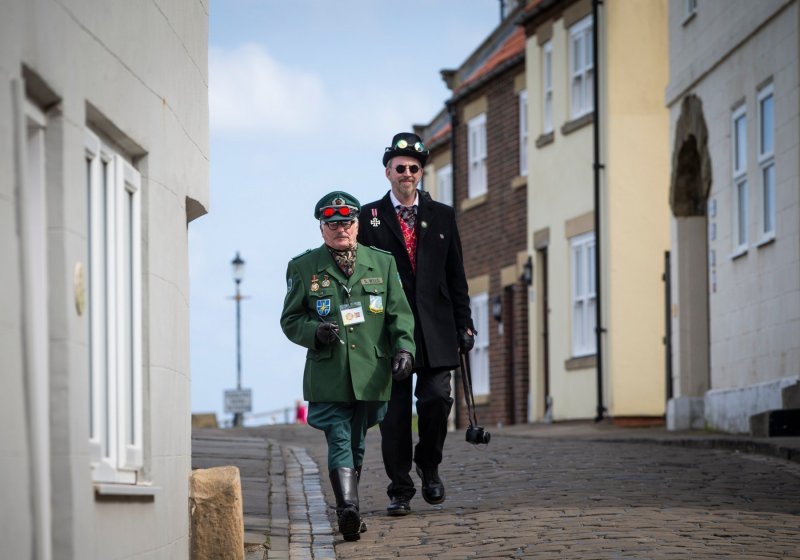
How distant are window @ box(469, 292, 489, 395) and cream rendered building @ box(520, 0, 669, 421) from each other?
13.1 feet

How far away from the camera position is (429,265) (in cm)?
1111

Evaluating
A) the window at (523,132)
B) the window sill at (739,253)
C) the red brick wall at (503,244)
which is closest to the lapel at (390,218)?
the window sill at (739,253)

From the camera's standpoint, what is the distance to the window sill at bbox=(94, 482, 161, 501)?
6.61 metres

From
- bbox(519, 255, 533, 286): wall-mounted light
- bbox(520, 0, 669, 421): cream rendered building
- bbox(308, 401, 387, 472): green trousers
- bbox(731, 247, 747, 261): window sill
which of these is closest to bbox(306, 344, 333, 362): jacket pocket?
bbox(308, 401, 387, 472): green trousers

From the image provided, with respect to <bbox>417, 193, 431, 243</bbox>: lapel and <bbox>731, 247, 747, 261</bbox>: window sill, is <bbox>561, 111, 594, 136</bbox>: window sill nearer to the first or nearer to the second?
<bbox>731, 247, 747, 261</bbox>: window sill

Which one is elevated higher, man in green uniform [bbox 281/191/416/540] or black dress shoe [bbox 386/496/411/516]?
man in green uniform [bbox 281/191/416/540]

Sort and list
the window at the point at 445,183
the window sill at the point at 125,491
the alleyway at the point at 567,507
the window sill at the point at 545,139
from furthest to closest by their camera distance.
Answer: the window at the point at 445,183 < the window sill at the point at 545,139 < the alleyway at the point at 567,507 < the window sill at the point at 125,491

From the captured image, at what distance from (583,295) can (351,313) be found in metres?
17.3

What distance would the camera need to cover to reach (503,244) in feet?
102

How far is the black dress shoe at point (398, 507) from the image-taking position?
35.8 feet

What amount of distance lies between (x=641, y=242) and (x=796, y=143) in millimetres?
8228

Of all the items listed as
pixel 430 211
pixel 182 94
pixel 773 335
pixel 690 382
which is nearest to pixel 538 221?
pixel 690 382

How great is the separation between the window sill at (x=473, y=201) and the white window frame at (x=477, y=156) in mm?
109

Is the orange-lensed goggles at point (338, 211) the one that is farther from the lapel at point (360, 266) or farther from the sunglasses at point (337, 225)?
the lapel at point (360, 266)
